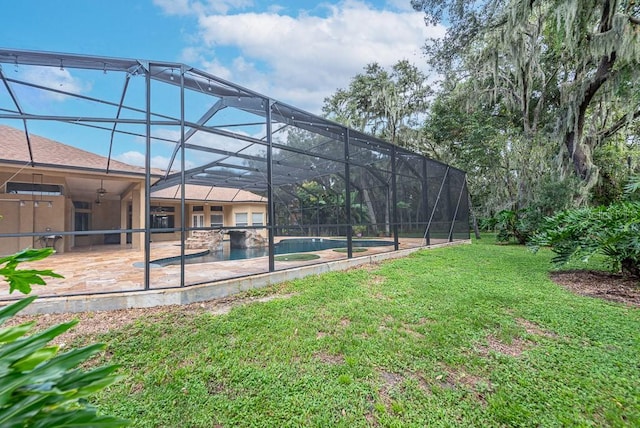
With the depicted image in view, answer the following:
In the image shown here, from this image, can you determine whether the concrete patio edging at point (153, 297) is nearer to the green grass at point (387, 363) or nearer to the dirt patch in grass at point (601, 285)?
the green grass at point (387, 363)

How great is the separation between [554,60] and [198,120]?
1328 cm

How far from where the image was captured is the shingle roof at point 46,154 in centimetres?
673

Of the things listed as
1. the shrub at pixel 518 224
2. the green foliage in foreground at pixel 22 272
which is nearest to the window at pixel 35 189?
the green foliage in foreground at pixel 22 272

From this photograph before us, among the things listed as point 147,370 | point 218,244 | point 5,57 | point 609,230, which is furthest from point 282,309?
point 218,244

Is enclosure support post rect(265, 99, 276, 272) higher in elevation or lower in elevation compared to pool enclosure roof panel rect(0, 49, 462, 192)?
lower

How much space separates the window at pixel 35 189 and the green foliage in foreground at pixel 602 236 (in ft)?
40.4

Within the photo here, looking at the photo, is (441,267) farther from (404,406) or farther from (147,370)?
(147,370)

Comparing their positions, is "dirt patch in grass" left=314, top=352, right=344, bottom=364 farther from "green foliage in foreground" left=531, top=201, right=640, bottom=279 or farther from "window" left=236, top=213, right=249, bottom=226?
"window" left=236, top=213, right=249, bottom=226

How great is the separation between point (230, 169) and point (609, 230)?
879 centimetres

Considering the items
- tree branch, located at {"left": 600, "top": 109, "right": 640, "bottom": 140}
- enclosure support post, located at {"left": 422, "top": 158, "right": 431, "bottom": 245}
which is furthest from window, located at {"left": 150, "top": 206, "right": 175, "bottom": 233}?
tree branch, located at {"left": 600, "top": 109, "right": 640, "bottom": 140}

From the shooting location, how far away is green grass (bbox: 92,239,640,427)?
1.80 m

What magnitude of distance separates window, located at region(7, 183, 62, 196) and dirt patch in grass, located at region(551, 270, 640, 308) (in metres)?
12.6

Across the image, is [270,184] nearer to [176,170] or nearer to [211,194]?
[176,170]

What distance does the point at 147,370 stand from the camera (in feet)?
7.57
